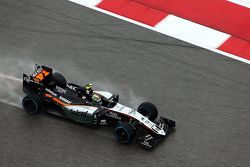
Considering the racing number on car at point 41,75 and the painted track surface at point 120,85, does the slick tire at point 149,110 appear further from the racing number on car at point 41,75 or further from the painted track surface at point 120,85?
the racing number on car at point 41,75

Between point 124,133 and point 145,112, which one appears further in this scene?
point 145,112

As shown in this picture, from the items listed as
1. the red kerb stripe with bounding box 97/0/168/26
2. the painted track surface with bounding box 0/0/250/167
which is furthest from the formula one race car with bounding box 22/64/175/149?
the red kerb stripe with bounding box 97/0/168/26

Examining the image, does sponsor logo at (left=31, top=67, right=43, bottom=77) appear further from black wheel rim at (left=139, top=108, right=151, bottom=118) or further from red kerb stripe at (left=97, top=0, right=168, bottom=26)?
red kerb stripe at (left=97, top=0, right=168, bottom=26)

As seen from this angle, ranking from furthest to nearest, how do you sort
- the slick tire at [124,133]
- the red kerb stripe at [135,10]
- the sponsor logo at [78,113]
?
the red kerb stripe at [135,10], the sponsor logo at [78,113], the slick tire at [124,133]

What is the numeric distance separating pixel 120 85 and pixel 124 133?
7.05 feet

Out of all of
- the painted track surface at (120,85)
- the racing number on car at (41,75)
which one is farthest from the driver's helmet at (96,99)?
the racing number on car at (41,75)

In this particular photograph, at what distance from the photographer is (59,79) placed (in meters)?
13.3

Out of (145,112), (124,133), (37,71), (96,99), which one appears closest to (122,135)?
(124,133)

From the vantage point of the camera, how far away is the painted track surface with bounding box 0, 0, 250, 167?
1218 cm

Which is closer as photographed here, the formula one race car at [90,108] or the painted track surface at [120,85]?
the painted track surface at [120,85]

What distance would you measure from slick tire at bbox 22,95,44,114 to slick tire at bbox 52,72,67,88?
24.4 inches

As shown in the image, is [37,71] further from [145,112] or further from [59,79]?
[145,112]

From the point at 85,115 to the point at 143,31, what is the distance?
13.5 ft

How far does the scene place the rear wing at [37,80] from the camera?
13023 mm
